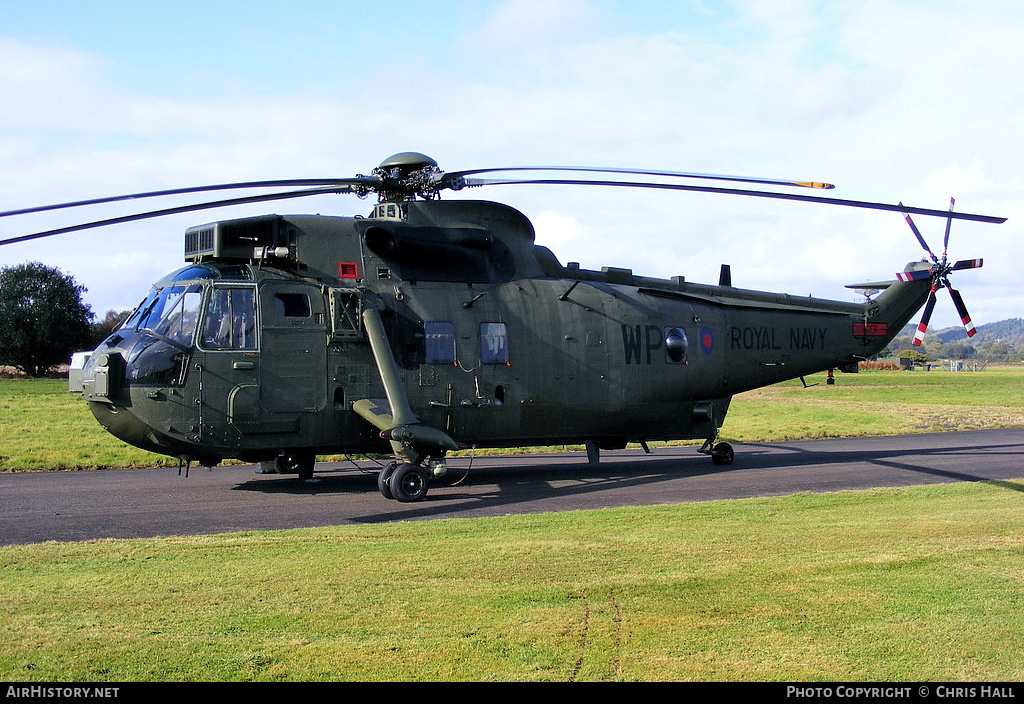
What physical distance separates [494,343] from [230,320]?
15.0 ft

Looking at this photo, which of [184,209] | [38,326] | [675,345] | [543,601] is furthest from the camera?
[38,326]

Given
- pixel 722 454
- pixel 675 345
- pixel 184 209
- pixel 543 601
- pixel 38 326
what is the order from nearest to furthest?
pixel 543 601 < pixel 184 209 < pixel 675 345 < pixel 722 454 < pixel 38 326

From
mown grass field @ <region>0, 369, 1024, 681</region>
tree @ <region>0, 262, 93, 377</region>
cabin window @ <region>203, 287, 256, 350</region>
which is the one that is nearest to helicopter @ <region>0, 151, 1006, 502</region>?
cabin window @ <region>203, 287, 256, 350</region>

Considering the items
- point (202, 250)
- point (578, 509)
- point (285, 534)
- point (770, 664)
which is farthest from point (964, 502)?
point (202, 250)

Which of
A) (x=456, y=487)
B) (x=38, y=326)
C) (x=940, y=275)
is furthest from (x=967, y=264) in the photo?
(x=38, y=326)

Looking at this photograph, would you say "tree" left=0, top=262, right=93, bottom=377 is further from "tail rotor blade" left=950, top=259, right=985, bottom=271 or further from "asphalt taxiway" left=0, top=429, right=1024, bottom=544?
"tail rotor blade" left=950, top=259, right=985, bottom=271

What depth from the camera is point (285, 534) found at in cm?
1076

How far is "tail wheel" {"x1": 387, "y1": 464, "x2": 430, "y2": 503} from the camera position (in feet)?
44.3

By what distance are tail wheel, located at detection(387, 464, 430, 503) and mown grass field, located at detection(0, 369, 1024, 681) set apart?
6.94 feet

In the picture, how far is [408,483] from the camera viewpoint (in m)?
Answer: 13.6

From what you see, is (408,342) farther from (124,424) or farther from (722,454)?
(722,454)

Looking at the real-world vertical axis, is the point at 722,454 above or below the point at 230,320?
below

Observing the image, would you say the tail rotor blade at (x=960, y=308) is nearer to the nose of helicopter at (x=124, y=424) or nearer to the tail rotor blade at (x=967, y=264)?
the tail rotor blade at (x=967, y=264)

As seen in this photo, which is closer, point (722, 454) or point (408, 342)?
point (408, 342)
